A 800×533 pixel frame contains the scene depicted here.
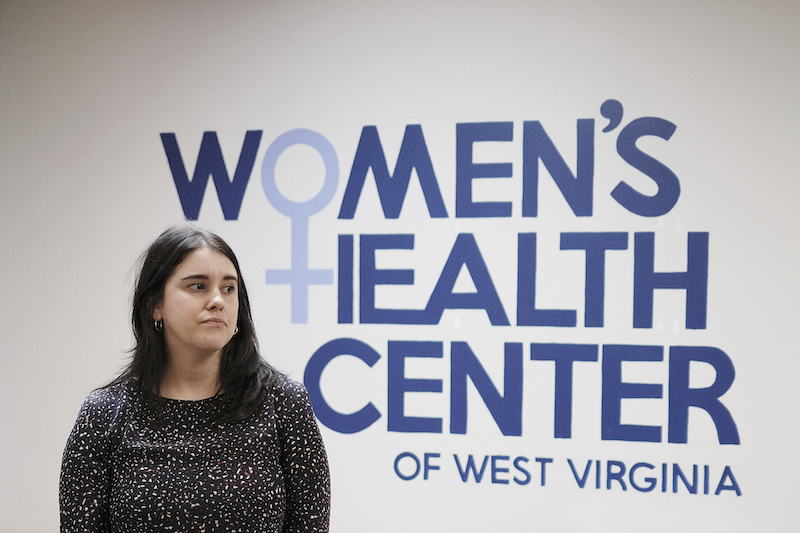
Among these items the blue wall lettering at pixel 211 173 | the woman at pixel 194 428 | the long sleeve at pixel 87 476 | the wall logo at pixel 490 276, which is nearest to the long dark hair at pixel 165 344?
the woman at pixel 194 428

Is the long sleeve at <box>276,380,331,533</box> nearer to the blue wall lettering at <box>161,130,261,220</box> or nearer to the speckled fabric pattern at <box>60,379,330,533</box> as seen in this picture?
the speckled fabric pattern at <box>60,379,330,533</box>

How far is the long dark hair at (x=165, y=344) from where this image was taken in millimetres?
1398

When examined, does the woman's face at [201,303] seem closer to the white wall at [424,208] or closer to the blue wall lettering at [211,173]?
the white wall at [424,208]

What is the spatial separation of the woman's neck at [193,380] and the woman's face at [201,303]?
30 millimetres

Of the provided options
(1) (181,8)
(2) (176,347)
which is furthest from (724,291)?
(1) (181,8)

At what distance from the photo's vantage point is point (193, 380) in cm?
144

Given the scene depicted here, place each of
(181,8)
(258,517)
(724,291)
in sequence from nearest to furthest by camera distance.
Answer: (258,517) < (724,291) < (181,8)

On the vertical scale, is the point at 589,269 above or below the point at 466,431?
above

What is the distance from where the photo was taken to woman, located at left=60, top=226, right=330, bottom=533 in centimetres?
129

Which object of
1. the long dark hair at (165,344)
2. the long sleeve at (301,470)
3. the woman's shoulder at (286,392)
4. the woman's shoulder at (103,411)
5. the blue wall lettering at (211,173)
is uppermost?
the blue wall lettering at (211,173)

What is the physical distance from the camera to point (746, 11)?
2391 millimetres

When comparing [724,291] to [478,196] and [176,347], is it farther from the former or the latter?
[176,347]

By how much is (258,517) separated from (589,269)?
5.43 ft

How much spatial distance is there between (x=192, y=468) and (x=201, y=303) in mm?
356
